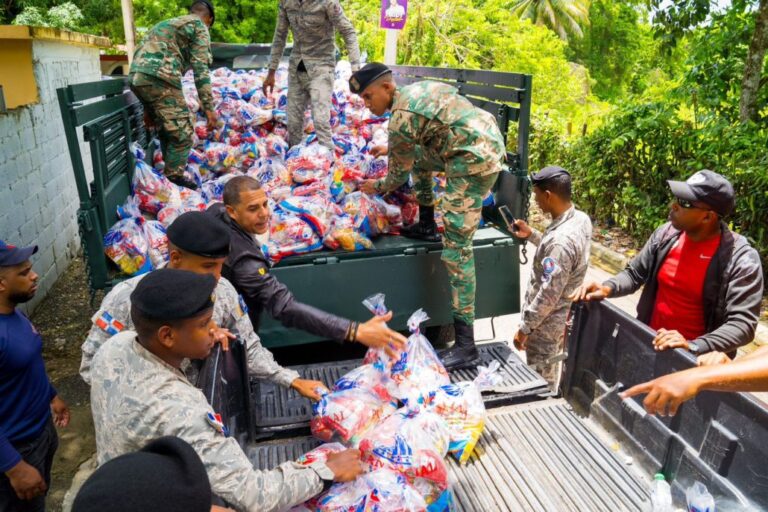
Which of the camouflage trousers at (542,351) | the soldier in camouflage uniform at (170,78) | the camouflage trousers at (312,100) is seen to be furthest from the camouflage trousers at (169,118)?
the camouflage trousers at (542,351)

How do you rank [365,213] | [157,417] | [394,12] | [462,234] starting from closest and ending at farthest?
[157,417], [462,234], [365,213], [394,12]

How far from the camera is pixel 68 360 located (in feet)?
13.3

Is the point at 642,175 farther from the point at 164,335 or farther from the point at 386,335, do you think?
the point at 164,335

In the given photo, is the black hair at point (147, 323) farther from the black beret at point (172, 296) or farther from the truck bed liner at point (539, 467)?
the truck bed liner at point (539, 467)

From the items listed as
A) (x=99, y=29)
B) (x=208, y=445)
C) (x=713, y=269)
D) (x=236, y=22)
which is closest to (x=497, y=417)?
(x=713, y=269)

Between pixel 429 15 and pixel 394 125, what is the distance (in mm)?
9866

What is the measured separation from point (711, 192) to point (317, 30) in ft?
10.7

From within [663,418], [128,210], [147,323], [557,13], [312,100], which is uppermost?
[557,13]

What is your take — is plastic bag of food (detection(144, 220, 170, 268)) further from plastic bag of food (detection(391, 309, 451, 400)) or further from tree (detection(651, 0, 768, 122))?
tree (detection(651, 0, 768, 122))

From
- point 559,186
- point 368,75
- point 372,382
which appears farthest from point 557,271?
point 368,75

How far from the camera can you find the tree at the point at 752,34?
5.79 metres

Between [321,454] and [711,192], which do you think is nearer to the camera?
[321,454]

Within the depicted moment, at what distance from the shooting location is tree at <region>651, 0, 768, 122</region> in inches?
228

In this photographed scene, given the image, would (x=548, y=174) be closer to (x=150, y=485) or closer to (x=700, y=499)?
(x=700, y=499)
